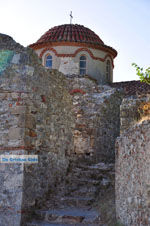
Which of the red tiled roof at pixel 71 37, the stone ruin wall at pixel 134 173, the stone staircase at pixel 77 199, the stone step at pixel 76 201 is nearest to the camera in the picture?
the stone ruin wall at pixel 134 173

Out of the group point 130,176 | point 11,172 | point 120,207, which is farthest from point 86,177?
point 130,176

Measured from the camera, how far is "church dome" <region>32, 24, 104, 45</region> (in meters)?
19.8

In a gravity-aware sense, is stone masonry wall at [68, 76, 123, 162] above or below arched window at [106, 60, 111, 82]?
below

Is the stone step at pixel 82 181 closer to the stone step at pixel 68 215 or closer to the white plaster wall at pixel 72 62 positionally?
the stone step at pixel 68 215

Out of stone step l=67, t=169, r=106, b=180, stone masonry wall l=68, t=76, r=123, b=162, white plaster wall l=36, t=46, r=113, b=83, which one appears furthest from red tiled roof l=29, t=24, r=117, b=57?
stone step l=67, t=169, r=106, b=180

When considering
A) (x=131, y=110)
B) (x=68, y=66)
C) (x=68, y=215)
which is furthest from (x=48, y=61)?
(x=68, y=215)

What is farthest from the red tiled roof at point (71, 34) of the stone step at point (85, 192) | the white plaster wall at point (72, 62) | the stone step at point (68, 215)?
the stone step at point (68, 215)

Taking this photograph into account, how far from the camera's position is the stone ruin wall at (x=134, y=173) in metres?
5.19

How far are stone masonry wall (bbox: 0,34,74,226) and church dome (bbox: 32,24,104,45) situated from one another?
34.1 ft

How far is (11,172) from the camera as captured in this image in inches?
315

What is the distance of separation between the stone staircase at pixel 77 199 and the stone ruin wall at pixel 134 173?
144cm

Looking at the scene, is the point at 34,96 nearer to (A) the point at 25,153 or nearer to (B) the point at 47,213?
(A) the point at 25,153

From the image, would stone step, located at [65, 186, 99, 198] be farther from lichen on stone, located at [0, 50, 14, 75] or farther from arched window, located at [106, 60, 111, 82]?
arched window, located at [106, 60, 111, 82]

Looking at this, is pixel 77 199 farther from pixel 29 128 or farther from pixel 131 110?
pixel 131 110
